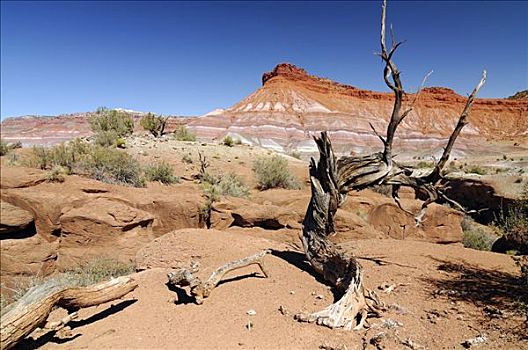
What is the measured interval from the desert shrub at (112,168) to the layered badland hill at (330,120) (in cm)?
3762

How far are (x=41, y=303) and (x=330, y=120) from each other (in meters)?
62.7

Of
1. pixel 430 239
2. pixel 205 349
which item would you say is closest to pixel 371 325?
pixel 205 349

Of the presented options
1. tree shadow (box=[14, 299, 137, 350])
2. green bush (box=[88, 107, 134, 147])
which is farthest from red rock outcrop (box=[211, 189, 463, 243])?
green bush (box=[88, 107, 134, 147])

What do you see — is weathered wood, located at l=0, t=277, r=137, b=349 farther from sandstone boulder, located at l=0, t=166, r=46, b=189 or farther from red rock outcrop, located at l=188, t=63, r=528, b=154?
red rock outcrop, located at l=188, t=63, r=528, b=154

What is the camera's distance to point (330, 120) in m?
63.3

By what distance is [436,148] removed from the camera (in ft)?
172

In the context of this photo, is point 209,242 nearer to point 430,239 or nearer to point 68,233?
point 68,233

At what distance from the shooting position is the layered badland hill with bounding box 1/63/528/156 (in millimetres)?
53763

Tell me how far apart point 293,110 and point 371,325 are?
6766 cm

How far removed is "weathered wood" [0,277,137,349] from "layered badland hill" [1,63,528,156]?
45151 mm

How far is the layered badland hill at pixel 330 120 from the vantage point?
5376 centimetres

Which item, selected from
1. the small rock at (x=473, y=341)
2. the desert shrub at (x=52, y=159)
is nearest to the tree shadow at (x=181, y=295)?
the small rock at (x=473, y=341)

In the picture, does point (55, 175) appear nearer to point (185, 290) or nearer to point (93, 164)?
point (93, 164)

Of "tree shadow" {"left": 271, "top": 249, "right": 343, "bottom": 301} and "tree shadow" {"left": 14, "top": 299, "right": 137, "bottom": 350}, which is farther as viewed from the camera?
"tree shadow" {"left": 271, "top": 249, "right": 343, "bottom": 301}
